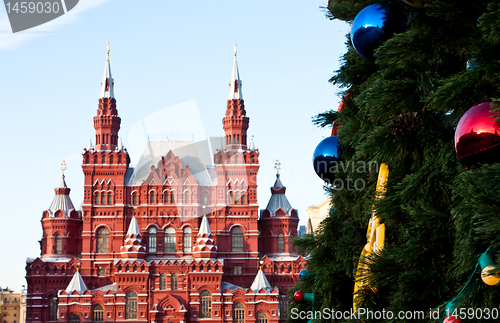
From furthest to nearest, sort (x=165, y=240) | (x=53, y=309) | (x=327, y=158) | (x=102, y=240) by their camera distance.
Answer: (x=165, y=240) → (x=102, y=240) → (x=53, y=309) → (x=327, y=158)

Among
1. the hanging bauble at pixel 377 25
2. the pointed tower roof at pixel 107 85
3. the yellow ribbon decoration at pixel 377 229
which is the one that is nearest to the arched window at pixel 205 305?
the pointed tower roof at pixel 107 85

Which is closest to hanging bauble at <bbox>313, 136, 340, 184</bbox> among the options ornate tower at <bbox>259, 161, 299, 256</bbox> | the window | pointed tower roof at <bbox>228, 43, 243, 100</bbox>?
the window

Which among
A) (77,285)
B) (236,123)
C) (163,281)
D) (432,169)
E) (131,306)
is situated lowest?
(131,306)

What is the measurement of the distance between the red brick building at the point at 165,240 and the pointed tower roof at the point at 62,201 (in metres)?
0.08

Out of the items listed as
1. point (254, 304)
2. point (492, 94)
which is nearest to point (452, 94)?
point (492, 94)

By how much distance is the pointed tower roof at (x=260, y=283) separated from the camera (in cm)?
3956

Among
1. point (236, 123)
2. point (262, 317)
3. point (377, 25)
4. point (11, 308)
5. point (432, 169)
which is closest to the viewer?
point (432, 169)

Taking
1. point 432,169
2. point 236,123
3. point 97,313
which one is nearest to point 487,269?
point 432,169

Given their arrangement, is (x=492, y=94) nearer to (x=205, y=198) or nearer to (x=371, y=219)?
(x=371, y=219)

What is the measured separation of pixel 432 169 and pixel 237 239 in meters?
40.5

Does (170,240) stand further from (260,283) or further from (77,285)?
(260,283)

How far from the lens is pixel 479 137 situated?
86.6 inches

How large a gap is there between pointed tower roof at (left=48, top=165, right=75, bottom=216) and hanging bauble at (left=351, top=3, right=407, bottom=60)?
1685 inches

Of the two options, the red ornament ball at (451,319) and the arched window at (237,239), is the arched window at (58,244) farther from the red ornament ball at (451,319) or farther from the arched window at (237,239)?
the red ornament ball at (451,319)
